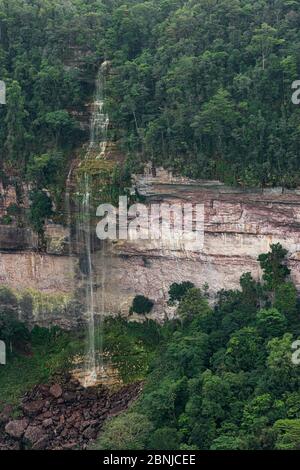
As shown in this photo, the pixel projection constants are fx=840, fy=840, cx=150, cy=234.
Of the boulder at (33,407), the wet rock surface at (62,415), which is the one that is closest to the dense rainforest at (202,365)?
the boulder at (33,407)

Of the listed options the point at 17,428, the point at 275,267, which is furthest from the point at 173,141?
the point at 17,428

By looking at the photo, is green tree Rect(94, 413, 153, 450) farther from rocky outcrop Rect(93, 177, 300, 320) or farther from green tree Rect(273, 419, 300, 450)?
rocky outcrop Rect(93, 177, 300, 320)

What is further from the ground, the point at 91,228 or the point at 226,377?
the point at 91,228

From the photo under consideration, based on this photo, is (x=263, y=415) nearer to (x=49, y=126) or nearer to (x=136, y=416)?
(x=136, y=416)

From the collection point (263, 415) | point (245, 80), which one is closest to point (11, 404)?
point (263, 415)

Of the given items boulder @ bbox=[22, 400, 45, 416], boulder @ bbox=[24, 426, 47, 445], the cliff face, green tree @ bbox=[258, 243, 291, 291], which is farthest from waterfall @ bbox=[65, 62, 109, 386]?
green tree @ bbox=[258, 243, 291, 291]

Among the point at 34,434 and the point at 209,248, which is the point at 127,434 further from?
the point at 209,248
